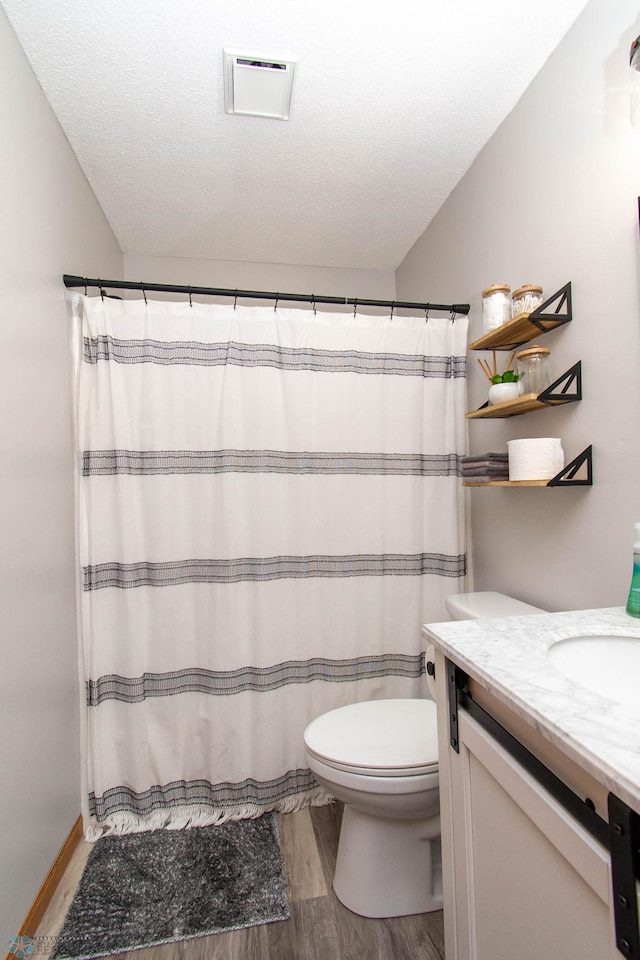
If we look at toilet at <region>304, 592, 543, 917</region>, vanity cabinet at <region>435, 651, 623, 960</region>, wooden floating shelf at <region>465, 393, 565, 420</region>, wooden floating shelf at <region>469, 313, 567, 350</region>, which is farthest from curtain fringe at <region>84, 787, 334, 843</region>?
wooden floating shelf at <region>469, 313, 567, 350</region>

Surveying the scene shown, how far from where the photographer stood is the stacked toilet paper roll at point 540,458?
1347 millimetres

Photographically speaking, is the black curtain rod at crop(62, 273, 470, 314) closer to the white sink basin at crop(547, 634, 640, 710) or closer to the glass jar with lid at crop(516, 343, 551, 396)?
the glass jar with lid at crop(516, 343, 551, 396)

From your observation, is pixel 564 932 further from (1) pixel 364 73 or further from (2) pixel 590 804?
(1) pixel 364 73

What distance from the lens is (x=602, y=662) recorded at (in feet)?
3.09

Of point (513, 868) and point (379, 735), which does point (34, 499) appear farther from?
point (513, 868)

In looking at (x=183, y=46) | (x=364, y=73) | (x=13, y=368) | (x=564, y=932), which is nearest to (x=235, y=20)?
(x=183, y=46)

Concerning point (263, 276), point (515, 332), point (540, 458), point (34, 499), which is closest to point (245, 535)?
point (34, 499)

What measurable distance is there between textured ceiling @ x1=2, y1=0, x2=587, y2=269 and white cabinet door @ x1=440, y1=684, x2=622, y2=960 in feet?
5.92

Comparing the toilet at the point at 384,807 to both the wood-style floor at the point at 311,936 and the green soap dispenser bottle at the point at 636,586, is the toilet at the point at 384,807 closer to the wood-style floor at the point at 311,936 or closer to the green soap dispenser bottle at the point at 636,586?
the wood-style floor at the point at 311,936

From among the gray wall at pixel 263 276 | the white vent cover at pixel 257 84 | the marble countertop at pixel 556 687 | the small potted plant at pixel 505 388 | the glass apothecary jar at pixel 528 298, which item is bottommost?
the marble countertop at pixel 556 687

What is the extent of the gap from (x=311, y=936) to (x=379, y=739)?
0.52m

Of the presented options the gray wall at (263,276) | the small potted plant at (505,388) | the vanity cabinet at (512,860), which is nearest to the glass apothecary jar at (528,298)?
the small potted plant at (505,388)

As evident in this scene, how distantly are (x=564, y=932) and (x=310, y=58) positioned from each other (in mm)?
2063

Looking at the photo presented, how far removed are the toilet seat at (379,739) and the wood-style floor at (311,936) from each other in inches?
17.5
